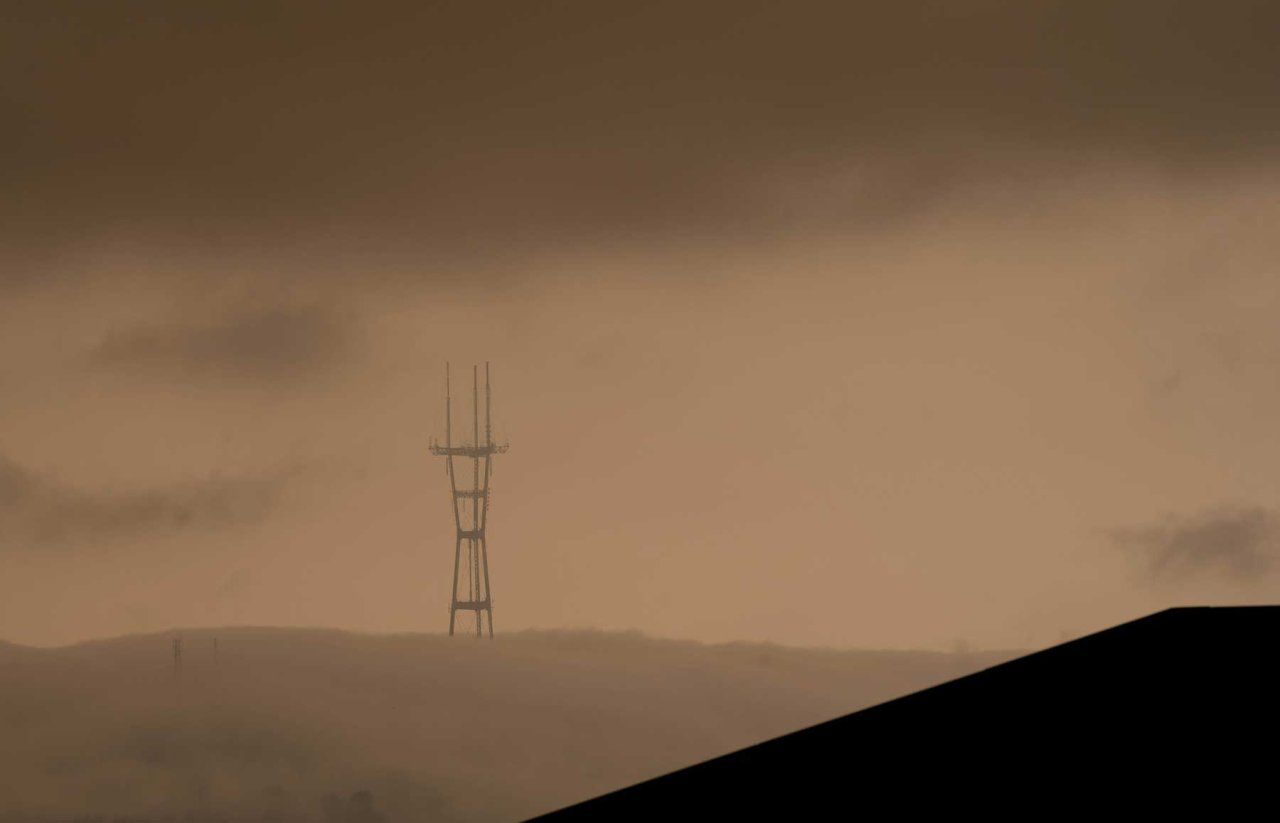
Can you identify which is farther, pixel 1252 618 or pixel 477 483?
pixel 477 483

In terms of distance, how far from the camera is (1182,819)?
14289 mm

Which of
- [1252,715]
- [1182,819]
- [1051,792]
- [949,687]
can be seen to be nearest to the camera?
[1182,819]

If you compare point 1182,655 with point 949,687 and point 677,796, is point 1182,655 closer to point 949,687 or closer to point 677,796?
point 949,687

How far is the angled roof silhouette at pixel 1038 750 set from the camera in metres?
15.3

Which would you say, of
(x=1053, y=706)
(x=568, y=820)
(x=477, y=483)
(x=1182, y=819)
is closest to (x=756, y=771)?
(x=568, y=820)

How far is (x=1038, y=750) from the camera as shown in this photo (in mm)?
16453

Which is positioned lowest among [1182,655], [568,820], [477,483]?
[568,820]

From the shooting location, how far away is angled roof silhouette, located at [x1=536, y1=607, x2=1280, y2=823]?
15.3m

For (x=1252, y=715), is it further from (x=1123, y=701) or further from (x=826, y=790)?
(x=826, y=790)

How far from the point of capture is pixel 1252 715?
16.7 metres

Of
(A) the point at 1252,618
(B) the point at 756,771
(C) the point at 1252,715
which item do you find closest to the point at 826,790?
(B) the point at 756,771

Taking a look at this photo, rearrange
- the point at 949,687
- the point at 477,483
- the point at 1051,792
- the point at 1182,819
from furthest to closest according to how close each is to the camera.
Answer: the point at 477,483, the point at 949,687, the point at 1051,792, the point at 1182,819

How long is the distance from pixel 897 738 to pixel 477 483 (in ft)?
570

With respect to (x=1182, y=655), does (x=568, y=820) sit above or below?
below
